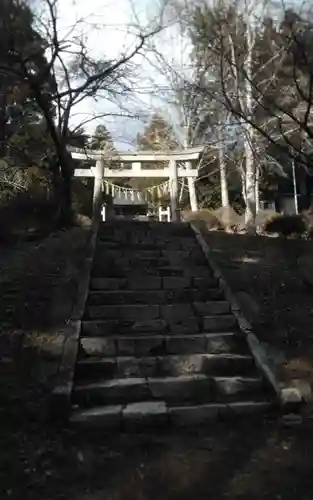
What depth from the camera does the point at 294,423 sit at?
404 centimetres

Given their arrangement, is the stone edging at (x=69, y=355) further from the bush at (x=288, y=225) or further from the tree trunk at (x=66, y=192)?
the bush at (x=288, y=225)

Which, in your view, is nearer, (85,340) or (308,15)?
(85,340)

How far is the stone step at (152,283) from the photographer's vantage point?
641 cm

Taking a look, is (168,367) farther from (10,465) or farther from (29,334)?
(10,465)

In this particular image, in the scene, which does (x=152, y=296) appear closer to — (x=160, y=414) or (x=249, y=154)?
(x=160, y=414)

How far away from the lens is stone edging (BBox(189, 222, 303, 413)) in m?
4.19

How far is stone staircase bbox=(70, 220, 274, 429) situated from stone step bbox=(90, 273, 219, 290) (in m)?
0.01

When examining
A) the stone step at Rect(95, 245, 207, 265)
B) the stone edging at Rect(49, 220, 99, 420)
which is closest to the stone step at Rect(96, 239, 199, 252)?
the stone step at Rect(95, 245, 207, 265)

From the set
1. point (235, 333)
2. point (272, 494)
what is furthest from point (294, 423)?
point (235, 333)

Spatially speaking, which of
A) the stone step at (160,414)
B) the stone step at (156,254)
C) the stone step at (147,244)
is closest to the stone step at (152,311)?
the stone step at (160,414)

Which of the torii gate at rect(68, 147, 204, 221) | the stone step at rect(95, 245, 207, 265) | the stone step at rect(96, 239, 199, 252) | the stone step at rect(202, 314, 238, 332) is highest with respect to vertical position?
the torii gate at rect(68, 147, 204, 221)

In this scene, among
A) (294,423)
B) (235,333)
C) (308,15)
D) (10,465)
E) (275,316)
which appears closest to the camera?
(10,465)

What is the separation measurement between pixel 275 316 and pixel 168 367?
5.19 feet

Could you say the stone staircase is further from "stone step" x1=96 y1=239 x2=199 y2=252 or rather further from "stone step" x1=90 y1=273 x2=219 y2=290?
"stone step" x1=96 y1=239 x2=199 y2=252
